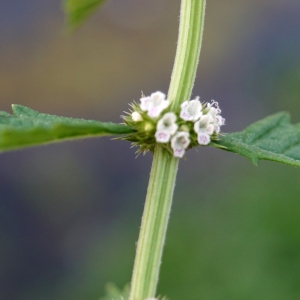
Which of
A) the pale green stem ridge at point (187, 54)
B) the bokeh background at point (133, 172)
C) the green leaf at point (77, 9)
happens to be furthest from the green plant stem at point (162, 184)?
A: the bokeh background at point (133, 172)

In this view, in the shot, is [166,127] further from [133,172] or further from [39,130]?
[133,172]

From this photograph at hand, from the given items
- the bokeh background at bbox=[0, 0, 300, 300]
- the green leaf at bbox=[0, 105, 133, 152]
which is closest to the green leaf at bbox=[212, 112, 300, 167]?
the green leaf at bbox=[0, 105, 133, 152]

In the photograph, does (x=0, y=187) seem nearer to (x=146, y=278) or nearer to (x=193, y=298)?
(x=193, y=298)

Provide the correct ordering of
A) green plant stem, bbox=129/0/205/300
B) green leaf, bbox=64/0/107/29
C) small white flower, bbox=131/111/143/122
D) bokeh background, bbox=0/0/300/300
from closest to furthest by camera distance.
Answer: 1. green plant stem, bbox=129/0/205/300
2. small white flower, bbox=131/111/143/122
3. green leaf, bbox=64/0/107/29
4. bokeh background, bbox=0/0/300/300

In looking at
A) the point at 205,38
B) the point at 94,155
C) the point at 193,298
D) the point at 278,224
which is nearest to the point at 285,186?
the point at 278,224

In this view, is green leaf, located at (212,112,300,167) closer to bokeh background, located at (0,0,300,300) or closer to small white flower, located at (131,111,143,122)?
small white flower, located at (131,111,143,122)

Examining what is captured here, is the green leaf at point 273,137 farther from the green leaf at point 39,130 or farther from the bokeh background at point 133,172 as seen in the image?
the bokeh background at point 133,172

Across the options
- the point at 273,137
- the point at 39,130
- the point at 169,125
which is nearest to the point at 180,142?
the point at 169,125
